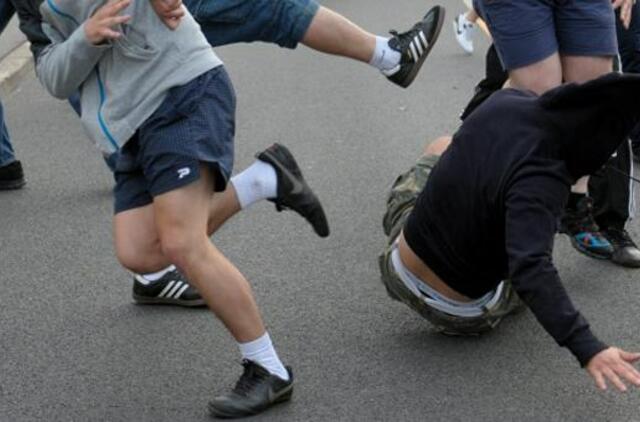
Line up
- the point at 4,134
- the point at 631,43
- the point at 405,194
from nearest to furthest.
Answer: the point at 405,194, the point at 631,43, the point at 4,134

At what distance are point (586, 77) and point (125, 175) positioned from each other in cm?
193

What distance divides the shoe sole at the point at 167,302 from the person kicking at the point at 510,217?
2.69 feet

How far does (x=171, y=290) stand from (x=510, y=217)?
167 centimetres

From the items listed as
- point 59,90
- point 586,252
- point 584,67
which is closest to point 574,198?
point 586,252

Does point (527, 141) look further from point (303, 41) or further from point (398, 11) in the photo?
point (398, 11)

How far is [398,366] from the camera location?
149 inches

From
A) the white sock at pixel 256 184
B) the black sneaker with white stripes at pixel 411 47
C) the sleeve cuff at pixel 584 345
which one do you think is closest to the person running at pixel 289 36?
the black sneaker with white stripes at pixel 411 47

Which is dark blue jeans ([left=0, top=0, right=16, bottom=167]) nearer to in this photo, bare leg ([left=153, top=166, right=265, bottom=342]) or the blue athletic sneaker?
bare leg ([left=153, top=166, right=265, bottom=342])

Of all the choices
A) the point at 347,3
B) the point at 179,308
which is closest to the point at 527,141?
the point at 179,308

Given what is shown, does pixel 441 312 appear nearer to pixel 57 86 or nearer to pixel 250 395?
pixel 250 395

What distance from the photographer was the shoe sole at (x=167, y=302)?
4324 millimetres

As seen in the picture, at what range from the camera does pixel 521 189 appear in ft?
10.4

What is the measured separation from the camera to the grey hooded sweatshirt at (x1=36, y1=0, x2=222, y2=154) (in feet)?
10.8

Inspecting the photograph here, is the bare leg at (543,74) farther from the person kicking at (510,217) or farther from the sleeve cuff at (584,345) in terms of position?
the sleeve cuff at (584,345)
